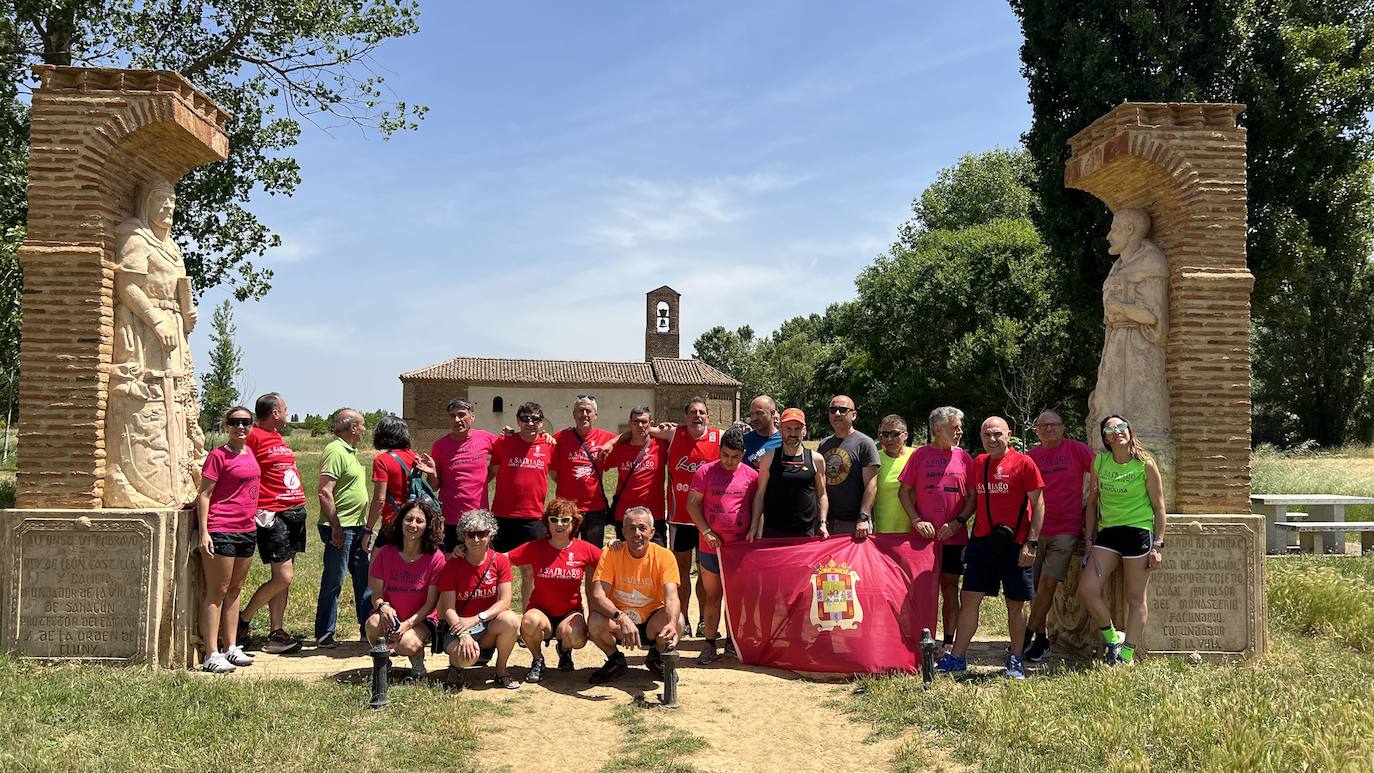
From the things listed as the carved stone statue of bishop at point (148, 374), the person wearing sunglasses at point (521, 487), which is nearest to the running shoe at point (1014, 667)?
the person wearing sunglasses at point (521, 487)

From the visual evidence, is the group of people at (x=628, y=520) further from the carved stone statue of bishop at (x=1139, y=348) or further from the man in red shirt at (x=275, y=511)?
the carved stone statue of bishop at (x=1139, y=348)

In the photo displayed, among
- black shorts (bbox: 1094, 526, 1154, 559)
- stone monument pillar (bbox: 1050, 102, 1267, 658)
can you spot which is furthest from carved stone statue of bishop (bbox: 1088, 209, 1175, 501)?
black shorts (bbox: 1094, 526, 1154, 559)

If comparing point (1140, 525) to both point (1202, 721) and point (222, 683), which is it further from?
point (222, 683)

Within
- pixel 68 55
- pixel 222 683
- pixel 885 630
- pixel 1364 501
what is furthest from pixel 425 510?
pixel 1364 501

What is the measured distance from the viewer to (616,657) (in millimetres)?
6410

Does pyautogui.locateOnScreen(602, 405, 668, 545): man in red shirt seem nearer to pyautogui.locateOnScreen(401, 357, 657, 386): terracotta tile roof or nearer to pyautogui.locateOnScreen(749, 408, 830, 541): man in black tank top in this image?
pyautogui.locateOnScreen(749, 408, 830, 541): man in black tank top

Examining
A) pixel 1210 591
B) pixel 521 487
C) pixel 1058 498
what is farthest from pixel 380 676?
pixel 1210 591

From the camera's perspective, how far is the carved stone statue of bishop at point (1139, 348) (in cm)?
715

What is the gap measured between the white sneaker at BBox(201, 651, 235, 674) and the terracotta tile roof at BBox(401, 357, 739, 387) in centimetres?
3620

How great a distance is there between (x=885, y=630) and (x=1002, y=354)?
20.8 meters

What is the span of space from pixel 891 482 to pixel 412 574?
3592 mm

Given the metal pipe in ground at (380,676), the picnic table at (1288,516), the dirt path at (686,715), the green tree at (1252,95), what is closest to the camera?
the dirt path at (686,715)

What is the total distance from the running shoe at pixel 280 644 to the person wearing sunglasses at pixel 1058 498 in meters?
5.78

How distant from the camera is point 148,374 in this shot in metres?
6.73
